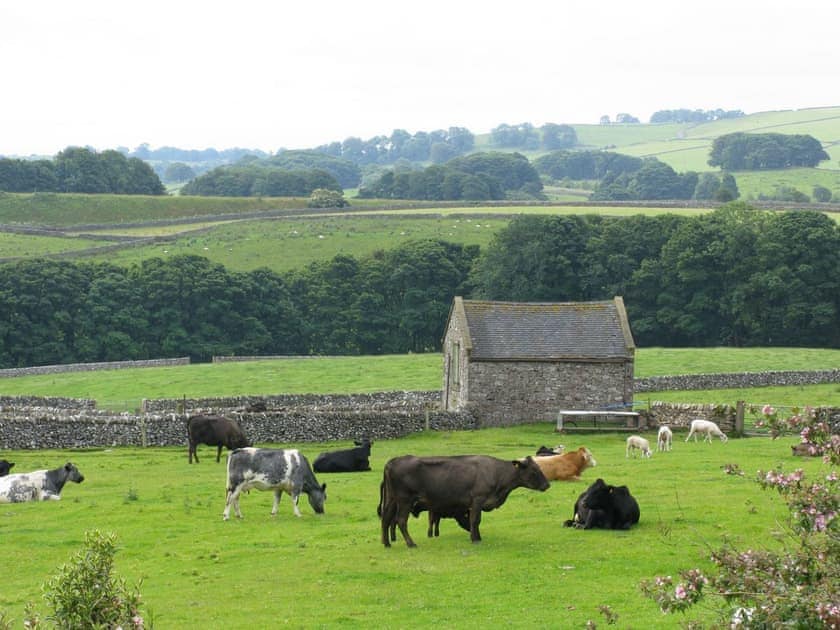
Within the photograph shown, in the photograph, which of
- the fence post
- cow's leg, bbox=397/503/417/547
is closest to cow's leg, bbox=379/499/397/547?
cow's leg, bbox=397/503/417/547

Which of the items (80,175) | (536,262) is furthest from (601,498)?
(80,175)

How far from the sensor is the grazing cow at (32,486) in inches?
1019

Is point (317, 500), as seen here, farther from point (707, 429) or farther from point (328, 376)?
point (328, 376)

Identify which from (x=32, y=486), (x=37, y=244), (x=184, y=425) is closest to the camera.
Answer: (x=32, y=486)

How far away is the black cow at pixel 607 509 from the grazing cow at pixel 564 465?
5.62 metres

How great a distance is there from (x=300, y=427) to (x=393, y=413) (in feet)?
11.4

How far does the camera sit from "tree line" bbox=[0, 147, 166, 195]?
160 metres

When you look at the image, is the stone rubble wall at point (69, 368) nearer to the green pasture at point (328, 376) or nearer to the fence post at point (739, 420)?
the green pasture at point (328, 376)

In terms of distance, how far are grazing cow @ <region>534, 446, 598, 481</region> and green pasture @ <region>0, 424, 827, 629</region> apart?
0.31 m

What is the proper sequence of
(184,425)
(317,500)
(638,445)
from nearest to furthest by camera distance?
(317,500) → (638,445) → (184,425)

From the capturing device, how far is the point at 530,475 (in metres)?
20.2

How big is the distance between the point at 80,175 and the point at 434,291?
84510 mm

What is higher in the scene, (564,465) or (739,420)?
(564,465)

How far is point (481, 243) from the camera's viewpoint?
114 m
